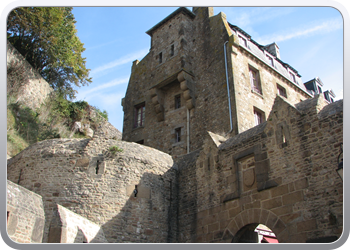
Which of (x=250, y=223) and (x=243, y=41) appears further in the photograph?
(x=243, y=41)

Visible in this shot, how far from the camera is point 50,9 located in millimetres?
18281

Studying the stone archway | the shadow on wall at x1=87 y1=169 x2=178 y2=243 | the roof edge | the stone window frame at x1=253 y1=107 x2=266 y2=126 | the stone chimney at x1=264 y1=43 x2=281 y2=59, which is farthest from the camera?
the stone chimney at x1=264 y1=43 x2=281 y2=59

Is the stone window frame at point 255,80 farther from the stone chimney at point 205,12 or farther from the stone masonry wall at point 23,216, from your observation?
the stone masonry wall at point 23,216

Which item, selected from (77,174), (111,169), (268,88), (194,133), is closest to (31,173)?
(77,174)

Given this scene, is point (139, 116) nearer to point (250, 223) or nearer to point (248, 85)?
point (248, 85)

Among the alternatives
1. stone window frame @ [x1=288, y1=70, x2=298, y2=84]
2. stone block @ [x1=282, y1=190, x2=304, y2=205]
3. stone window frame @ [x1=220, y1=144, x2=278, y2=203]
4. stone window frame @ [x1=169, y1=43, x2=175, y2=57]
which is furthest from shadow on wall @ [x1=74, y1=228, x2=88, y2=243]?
stone window frame @ [x1=288, y1=70, x2=298, y2=84]

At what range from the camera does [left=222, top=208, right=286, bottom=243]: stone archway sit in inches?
337

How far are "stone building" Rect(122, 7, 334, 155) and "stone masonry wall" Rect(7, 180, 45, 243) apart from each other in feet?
25.6

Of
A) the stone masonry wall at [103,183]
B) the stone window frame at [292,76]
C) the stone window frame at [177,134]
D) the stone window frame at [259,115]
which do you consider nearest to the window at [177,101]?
the stone window frame at [177,134]

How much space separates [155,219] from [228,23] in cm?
1030

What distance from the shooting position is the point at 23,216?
8062 mm

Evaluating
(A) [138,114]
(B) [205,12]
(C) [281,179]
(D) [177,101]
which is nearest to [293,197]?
(C) [281,179]

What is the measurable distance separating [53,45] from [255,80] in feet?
35.5

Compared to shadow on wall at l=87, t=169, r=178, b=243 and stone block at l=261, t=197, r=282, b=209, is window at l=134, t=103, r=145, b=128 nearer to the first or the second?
shadow on wall at l=87, t=169, r=178, b=243
